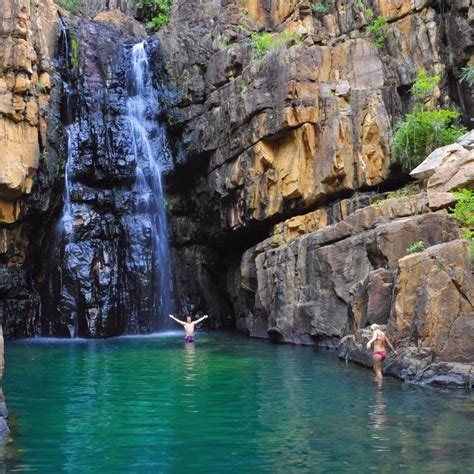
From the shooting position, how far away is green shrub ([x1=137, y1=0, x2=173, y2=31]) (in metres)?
39.5

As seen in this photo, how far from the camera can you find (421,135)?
85.5 feet

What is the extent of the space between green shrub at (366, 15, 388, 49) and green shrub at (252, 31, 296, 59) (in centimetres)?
354

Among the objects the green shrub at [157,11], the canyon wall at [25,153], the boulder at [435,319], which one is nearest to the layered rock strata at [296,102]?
the green shrub at [157,11]

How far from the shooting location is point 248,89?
96.9 feet

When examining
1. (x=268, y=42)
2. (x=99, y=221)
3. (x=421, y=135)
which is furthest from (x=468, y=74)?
(x=99, y=221)

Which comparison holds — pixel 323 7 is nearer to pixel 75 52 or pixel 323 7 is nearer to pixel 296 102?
pixel 296 102

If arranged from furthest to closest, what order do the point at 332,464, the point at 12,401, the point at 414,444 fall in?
1. the point at 12,401
2. the point at 414,444
3. the point at 332,464

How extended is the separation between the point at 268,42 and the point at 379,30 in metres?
5.04

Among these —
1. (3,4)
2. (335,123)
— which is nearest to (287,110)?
(335,123)

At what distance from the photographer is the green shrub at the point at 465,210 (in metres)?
18.7

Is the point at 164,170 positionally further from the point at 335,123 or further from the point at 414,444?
the point at 414,444

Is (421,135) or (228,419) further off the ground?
(421,135)

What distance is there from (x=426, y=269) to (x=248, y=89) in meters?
15.6

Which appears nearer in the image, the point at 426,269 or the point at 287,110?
the point at 426,269
